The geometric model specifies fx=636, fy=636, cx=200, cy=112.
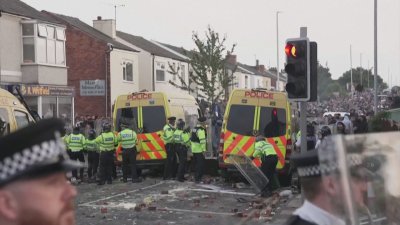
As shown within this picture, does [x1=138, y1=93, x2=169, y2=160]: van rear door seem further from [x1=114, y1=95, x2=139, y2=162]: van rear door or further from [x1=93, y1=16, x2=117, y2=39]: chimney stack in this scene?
[x1=93, y1=16, x2=117, y2=39]: chimney stack

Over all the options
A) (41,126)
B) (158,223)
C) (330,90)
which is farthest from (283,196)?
(330,90)

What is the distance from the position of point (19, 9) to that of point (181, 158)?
15.5 metres

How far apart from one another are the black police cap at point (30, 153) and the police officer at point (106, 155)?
47.5ft

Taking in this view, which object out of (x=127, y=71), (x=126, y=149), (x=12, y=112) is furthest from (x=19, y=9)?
(x=12, y=112)

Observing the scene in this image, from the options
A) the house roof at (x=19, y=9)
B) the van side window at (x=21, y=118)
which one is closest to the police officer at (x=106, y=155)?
the van side window at (x=21, y=118)

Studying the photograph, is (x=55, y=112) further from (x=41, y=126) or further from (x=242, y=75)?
(x=242, y=75)

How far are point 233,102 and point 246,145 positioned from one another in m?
1.16

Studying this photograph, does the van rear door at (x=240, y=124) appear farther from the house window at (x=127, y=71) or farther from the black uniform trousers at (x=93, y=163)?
the house window at (x=127, y=71)

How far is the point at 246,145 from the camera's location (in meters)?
16.3

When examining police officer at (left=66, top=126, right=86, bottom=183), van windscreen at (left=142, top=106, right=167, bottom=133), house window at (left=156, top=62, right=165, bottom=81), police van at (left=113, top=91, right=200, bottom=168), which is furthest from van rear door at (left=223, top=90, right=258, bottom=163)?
house window at (left=156, top=62, right=165, bottom=81)

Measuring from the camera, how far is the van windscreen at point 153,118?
59.2 feet

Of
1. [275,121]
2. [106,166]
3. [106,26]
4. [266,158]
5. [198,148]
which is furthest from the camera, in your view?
[106,26]

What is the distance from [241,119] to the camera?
16375mm

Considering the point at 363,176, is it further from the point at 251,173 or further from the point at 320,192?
the point at 251,173
